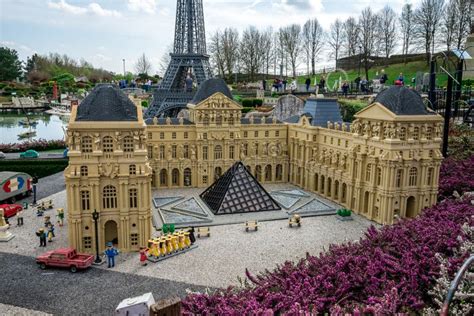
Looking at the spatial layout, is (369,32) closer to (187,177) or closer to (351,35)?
(351,35)

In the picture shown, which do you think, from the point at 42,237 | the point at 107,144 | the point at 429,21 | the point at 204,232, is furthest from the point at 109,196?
the point at 429,21

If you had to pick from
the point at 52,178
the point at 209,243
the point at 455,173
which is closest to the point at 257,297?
the point at 209,243

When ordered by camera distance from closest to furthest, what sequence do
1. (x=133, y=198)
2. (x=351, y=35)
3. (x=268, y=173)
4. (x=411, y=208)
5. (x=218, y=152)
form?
1. (x=133, y=198)
2. (x=411, y=208)
3. (x=218, y=152)
4. (x=268, y=173)
5. (x=351, y=35)

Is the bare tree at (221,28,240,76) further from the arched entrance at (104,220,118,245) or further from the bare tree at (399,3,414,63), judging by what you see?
the arched entrance at (104,220,118,245)

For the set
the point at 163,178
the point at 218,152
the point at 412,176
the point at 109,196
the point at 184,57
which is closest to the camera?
the point at 109,196

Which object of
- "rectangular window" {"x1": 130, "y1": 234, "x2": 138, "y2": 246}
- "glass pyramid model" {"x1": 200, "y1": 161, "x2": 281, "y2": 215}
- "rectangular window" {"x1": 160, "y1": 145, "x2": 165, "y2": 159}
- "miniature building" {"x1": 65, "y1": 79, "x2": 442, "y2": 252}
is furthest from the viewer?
"rectangular window" {"x1": 160, "y1": 145, "x2": 165, "y2": 159}

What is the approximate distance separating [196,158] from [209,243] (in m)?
18.7

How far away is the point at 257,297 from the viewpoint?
618 inches

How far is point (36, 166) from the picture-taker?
47844mm

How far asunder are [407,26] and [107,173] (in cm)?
8505

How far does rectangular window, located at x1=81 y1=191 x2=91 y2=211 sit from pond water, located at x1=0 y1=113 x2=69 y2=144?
52.5 meters

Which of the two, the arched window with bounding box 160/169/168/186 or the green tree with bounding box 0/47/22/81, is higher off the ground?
the green tree with bounding box 0/47/22/81

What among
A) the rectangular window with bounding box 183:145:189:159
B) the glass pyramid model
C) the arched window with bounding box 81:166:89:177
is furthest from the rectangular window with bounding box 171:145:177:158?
the arched window with bounding box 81:166:89:177

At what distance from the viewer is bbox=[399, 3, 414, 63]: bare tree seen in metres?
88.9
